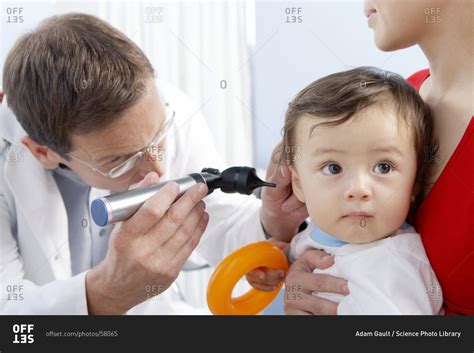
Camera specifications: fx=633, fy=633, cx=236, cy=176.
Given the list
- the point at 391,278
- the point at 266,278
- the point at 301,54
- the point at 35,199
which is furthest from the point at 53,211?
the point at 391,278

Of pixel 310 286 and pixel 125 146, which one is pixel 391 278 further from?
pixel 125 146

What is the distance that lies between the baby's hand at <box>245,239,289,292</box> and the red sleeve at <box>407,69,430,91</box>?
0.37 metres

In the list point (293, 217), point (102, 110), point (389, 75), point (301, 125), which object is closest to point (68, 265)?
point (102, 110)

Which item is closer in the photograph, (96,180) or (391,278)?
(391,278)

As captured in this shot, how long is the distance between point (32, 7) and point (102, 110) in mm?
238

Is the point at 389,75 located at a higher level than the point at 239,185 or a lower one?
higher

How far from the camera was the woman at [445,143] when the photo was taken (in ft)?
2.74

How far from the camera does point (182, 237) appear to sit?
39.3 inches

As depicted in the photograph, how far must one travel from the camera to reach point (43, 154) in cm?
117

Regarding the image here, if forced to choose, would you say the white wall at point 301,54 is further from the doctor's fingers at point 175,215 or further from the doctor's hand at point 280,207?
the doctor's fingers at point 175,215

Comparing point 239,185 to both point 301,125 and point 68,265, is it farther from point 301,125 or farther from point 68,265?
point 68,265

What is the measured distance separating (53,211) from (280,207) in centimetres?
42
